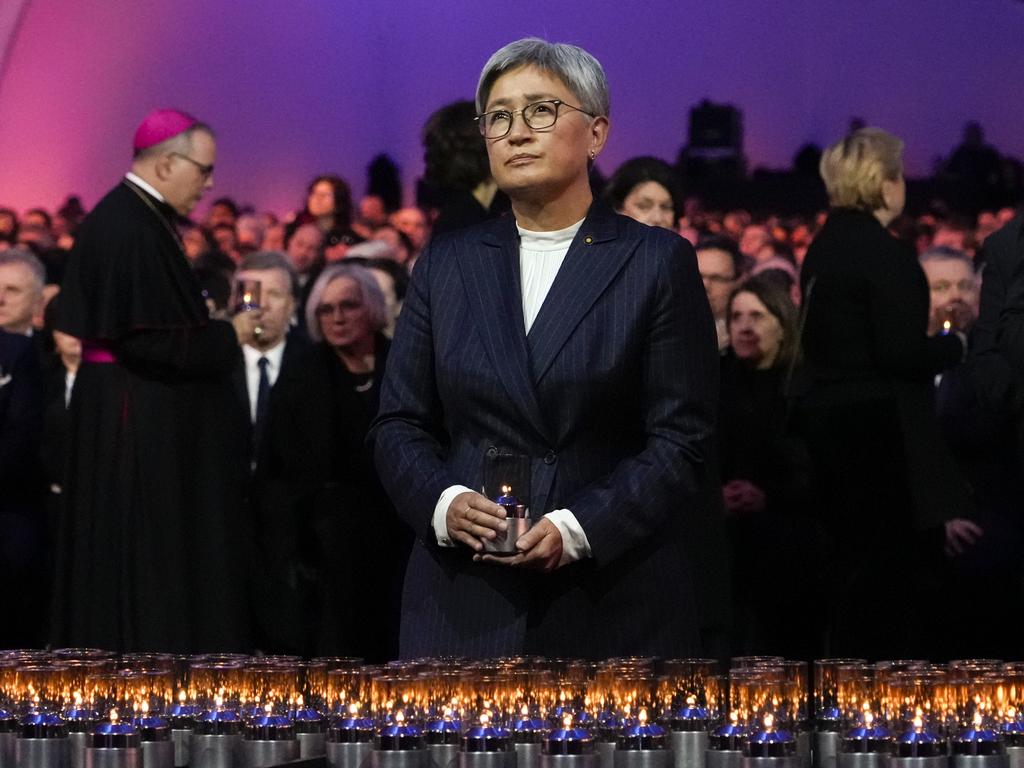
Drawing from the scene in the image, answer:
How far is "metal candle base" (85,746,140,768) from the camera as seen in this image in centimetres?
308

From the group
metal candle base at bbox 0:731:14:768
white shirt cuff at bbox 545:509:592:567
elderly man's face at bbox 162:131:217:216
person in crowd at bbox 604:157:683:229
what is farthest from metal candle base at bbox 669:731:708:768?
elderly man's face at bbox 162:131:217:216

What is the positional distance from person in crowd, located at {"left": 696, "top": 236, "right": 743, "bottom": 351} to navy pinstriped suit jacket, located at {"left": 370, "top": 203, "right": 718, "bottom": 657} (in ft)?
10.8

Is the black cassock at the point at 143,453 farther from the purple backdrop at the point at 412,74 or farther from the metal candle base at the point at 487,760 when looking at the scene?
the purple backdrop at the point at 412,74

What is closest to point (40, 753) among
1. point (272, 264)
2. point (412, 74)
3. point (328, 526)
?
point (328, 526)

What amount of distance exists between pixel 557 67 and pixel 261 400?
4.47 metres

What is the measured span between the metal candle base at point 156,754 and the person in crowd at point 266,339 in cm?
493

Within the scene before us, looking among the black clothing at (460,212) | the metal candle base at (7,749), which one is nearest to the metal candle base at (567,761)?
the metal candle base at (7,749)

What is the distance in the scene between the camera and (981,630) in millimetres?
7566

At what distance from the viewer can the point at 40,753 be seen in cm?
315

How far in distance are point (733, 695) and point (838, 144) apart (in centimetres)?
447

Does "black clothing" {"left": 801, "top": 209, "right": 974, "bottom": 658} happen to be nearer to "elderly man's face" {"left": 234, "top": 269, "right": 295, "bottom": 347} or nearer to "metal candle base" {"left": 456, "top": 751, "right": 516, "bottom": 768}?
"elderly man's face" {"left": 234, "top": 269, "right": 295, "bottom": 347}

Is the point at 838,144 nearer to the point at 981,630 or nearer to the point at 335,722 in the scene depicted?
the point at 981,630

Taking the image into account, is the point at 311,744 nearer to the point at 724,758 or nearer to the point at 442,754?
the point at 442,754

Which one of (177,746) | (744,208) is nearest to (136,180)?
(177,746)
